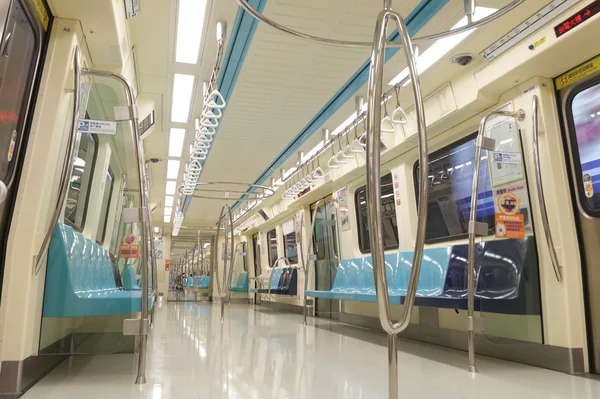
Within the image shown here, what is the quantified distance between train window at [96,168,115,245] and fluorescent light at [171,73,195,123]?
1.66m

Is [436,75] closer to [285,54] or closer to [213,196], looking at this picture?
[285,54]

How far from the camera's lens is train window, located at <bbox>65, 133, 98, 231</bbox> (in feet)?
9.41

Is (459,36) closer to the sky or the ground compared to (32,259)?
closer to the sky

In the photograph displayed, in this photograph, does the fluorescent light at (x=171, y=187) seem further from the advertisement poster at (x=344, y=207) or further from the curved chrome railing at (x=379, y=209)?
the curved chrome railing at (x=379, y=209)

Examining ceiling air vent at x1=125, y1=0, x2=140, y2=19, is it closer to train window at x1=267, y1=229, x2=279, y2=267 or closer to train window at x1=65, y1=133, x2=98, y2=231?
train window at x1=65, y1=133, x2=98, y2=231

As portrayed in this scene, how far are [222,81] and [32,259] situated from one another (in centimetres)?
264

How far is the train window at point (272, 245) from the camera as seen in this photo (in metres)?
12.3

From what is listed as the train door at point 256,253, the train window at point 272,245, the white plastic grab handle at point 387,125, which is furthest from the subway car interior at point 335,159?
the train door at point 256,253

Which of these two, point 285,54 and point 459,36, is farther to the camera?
point 285,54

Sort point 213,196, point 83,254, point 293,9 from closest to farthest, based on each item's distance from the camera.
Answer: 1. point 83,254
2. point 293,9
3. point 213,196

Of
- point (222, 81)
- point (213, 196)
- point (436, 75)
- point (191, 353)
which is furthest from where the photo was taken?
point (213, 196)

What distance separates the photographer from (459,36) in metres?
3.53

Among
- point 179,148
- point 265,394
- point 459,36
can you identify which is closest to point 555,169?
point 459,36

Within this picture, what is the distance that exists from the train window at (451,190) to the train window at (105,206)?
3.54 m
